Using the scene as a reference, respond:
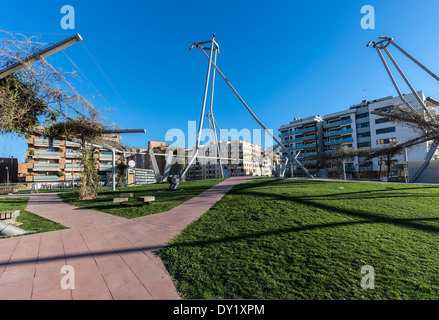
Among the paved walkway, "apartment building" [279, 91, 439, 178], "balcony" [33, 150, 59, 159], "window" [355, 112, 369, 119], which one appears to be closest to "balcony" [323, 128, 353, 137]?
"apartment building" [279, 91, 439, 178]

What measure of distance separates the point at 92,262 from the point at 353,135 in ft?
196

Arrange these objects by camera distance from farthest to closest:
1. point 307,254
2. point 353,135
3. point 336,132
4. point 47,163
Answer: point 336,132
point 353,135
point 47,163
point 307,254

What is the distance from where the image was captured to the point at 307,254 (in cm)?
350

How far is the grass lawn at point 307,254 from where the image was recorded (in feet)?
8.62

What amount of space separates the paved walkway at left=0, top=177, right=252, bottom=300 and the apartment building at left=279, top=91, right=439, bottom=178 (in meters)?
39.0

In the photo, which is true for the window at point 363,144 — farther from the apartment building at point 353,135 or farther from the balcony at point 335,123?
the balcony at point 335,123

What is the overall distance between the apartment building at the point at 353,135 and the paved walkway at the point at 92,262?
1534 inches

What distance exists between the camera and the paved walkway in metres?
2.67

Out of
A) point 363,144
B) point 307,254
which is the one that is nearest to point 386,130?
point 363,144

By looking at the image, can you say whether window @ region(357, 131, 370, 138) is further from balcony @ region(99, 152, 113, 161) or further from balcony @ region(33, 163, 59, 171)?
balcony @ region(33, 163, 59, 171)

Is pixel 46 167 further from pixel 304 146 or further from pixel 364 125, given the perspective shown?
pixel 364 125

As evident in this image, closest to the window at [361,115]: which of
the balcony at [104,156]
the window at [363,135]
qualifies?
the window at [363,135]

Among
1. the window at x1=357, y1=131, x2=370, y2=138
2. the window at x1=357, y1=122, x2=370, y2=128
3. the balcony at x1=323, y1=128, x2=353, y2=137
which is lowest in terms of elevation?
the window at x1=357, y1=131, x2=370, y2=138
